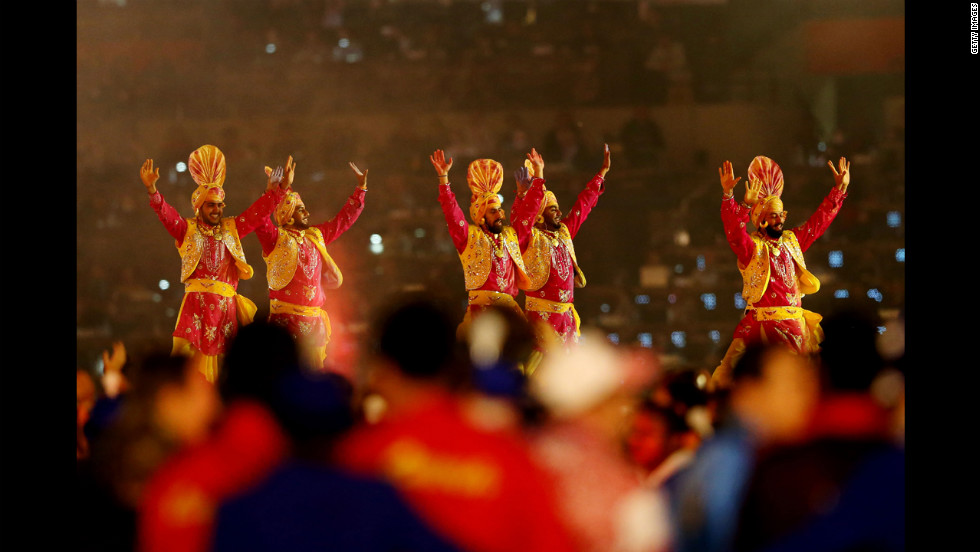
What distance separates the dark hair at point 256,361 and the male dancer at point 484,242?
3330mm

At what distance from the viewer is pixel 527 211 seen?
600cm

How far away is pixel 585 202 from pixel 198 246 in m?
2.20

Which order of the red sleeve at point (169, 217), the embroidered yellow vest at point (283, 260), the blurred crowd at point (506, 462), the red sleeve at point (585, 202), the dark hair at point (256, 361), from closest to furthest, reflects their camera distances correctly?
the blurred crowd at point (506, 462), the dark hair at point (256, 361), the red sleeve at point (169, 217), the embroidered yellow vest at point (283, 260), the red sleeve at point (585, 202)

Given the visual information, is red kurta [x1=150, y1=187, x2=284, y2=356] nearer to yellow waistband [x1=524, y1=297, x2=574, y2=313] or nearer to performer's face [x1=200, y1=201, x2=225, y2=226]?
performer's face [x1=200, y1=201, x2=225, y2=226]

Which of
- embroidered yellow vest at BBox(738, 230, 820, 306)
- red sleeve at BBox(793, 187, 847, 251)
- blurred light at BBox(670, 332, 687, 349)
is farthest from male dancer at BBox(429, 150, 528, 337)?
blurred light at BBox(670, 332, 687, 349)

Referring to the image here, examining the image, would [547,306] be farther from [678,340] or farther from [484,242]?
A: [678,340]

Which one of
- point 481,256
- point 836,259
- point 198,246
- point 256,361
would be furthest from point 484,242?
point 836,259

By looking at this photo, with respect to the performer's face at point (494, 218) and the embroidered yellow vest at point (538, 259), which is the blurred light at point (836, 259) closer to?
the embroidered yellow vest at point (538, 259)

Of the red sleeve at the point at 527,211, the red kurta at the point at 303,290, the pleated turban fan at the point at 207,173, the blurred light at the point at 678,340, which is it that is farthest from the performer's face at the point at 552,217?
the blurred light at the point at 678,340

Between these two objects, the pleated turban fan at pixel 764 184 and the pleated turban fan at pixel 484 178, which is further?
the pleated turban fan at pixel 764 184

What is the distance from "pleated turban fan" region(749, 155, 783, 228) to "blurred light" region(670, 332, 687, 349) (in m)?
2.09

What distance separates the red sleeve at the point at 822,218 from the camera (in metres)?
6.24

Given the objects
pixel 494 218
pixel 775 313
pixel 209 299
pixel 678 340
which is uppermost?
pixel 494 218
